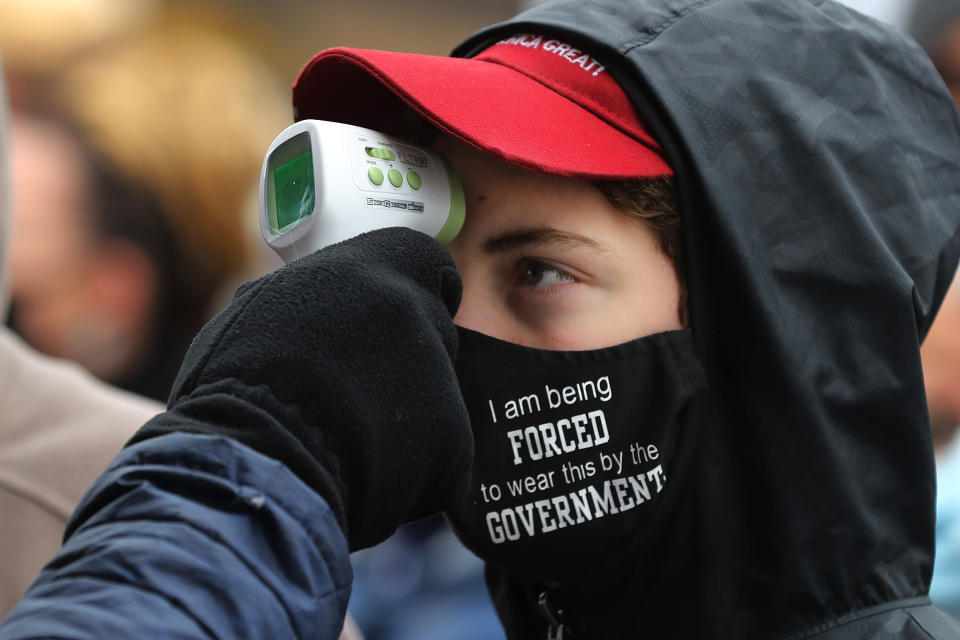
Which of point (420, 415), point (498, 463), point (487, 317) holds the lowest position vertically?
point (498, 463)

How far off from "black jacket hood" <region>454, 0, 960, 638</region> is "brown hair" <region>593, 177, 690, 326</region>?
47 millimetres

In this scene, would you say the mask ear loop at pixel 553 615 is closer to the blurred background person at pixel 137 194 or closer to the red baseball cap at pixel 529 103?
the red baseball cap at pixel 529 103

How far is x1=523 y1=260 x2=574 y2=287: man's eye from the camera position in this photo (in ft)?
4.49

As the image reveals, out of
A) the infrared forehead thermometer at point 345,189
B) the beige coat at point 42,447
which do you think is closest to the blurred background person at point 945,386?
the infrared forehead thermometer at point 345,189

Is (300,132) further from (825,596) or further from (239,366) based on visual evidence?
(825,596)

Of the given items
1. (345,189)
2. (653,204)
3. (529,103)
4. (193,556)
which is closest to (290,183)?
(345,189)

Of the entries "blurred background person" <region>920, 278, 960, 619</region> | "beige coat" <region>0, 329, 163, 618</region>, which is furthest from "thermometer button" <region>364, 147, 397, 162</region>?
"blurred background person" <region>920, 278, 960, 619</region>

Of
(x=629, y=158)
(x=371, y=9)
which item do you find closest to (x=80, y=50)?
(x=371, y=9)

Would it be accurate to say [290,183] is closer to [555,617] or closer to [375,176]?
[375,176]

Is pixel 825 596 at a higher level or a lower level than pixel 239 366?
lower

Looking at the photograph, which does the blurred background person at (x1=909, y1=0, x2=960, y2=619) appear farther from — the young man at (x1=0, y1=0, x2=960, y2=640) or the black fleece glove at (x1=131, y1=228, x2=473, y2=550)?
the black fleece glove at (x1=131, y1=228, x2=473, y2=550)

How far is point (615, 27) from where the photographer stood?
1.36 m

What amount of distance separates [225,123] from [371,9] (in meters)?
0.86

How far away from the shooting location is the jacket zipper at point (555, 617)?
4.92 ft
